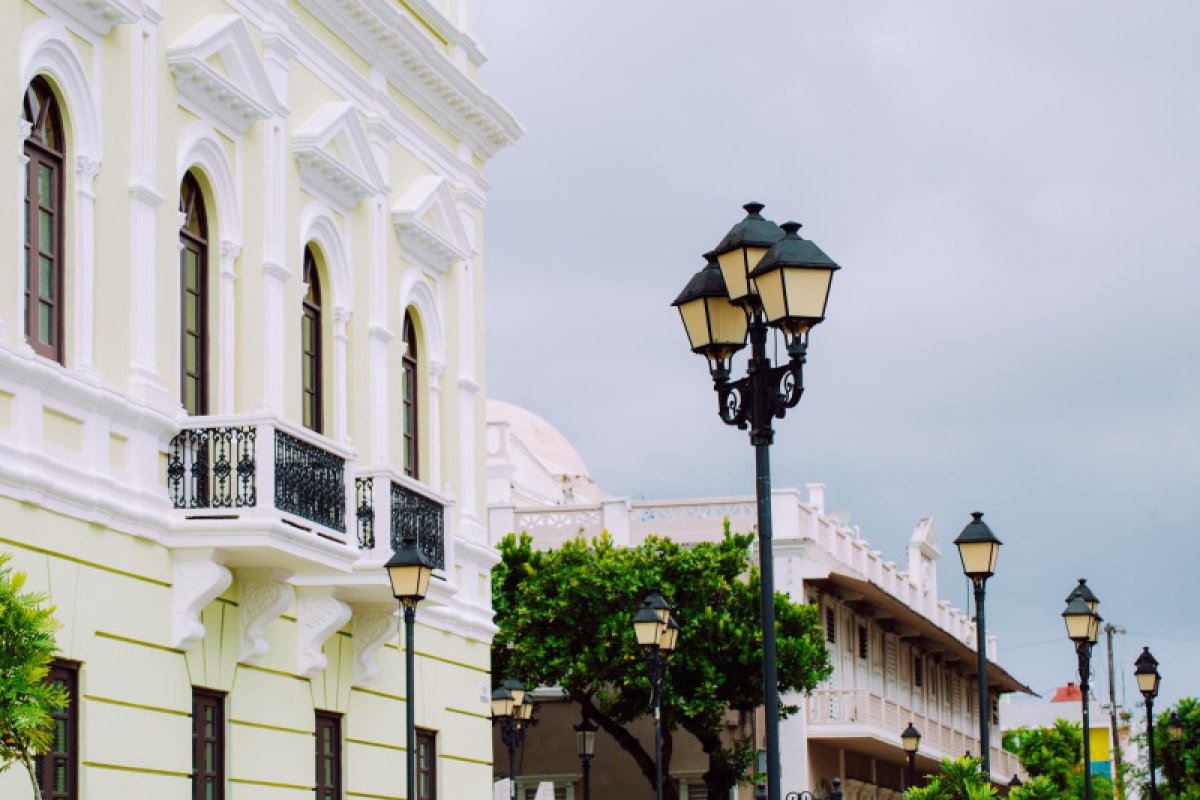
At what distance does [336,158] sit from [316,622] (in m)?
4.34

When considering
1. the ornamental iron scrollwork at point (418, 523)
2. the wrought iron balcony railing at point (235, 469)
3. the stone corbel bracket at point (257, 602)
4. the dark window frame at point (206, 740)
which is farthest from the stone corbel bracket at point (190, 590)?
the ornamental iron scrollwork at point (418, 523)

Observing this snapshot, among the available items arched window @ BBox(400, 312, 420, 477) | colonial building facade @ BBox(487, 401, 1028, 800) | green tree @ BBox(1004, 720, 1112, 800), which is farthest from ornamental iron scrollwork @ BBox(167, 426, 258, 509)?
green tree @ BBox(1004, 720, 1112, 800)

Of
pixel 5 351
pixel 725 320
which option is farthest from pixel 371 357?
pixel 725 320

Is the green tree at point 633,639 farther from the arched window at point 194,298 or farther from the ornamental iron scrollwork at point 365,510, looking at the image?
the arched window at point 194,298

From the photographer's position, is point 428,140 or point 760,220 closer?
point 760,220

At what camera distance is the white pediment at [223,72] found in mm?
17047

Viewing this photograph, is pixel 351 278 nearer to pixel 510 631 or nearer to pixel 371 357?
pixel 371 357

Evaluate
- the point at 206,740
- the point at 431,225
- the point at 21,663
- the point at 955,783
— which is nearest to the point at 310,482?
the point at 206,740

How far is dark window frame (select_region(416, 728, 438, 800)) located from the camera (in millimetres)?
21734

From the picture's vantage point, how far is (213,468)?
16.7 metres

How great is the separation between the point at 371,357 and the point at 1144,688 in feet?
38.4

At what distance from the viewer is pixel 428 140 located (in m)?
22.8

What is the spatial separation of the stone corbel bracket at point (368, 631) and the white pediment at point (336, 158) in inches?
151

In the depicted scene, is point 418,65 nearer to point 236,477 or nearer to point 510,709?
point 236,477
